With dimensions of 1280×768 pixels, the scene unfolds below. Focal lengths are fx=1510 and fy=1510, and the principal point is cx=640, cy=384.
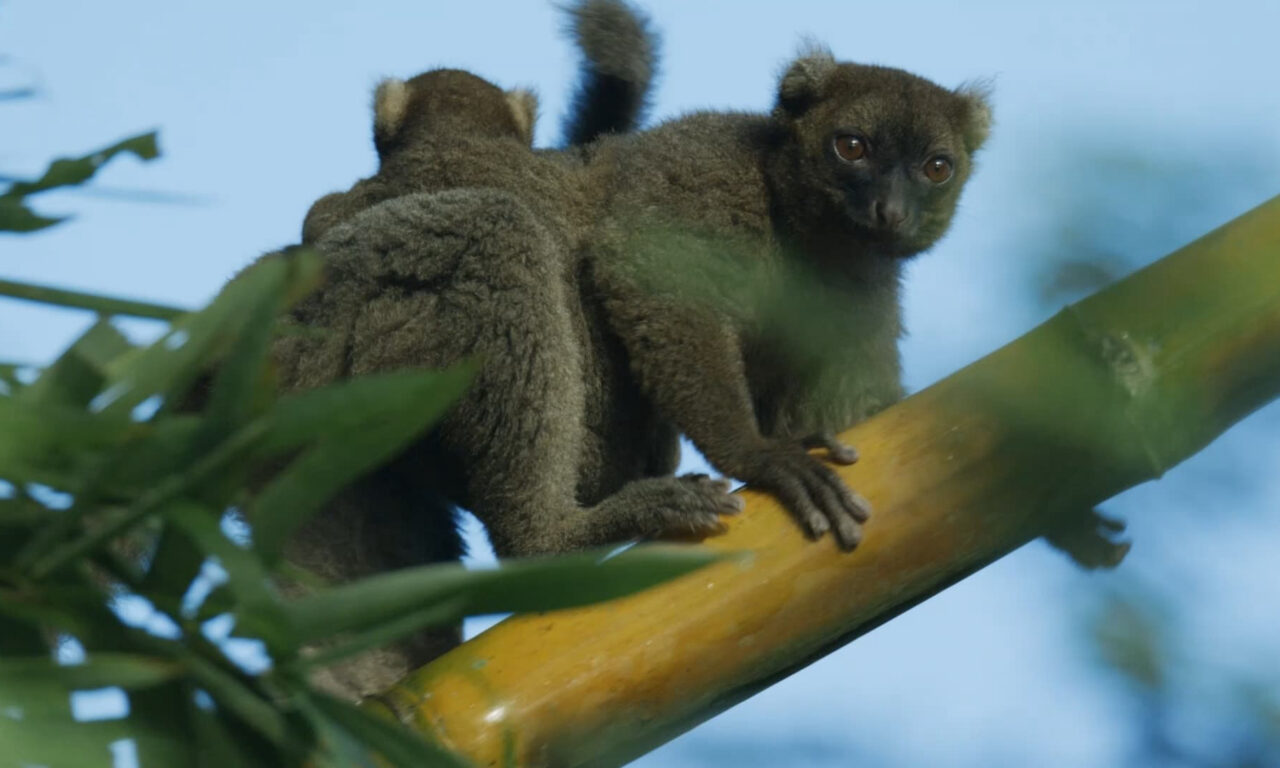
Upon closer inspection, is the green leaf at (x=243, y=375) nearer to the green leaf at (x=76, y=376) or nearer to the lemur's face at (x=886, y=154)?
the green leaf at (x=76, y=376)

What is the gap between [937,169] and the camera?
7520 millimetres

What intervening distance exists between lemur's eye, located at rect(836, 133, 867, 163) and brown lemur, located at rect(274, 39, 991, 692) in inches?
0.5

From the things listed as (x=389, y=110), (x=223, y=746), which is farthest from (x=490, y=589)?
(x=389, y=110)

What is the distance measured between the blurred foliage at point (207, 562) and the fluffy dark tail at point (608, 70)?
21.5 feet

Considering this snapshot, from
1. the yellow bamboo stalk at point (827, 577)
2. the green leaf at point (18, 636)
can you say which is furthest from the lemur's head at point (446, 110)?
the green leaf at point (18, 636)

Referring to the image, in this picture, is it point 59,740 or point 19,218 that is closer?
point 59,740

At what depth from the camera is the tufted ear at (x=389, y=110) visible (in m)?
8.06

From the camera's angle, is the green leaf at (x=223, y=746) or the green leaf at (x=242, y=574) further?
the green leaf at (x=223, y=746)

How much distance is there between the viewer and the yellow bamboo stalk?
3533 millimetres

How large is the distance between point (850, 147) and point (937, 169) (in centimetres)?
47

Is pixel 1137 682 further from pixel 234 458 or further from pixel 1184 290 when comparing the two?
pixel 1184 290

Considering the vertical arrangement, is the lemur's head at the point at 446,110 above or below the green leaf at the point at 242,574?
above

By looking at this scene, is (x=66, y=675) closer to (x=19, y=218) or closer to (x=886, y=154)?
(x=19, y=218)

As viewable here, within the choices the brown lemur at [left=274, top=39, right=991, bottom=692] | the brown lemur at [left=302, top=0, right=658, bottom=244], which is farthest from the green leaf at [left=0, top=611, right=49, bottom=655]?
the brown lemur at [left=302, top=0, right=658, bottom=244]
